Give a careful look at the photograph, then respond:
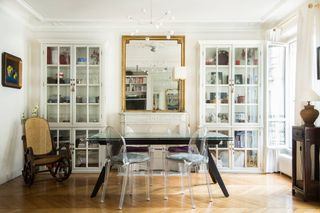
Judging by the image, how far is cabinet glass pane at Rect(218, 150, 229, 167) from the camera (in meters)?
5.32

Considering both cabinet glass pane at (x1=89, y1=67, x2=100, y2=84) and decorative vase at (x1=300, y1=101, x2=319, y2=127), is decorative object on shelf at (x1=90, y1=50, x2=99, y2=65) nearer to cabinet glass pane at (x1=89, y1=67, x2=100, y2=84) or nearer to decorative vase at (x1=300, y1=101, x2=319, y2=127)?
cabinet glass pane at (x1=89, y1=67, x2=100, y2=84)

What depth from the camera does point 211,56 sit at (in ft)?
17.8

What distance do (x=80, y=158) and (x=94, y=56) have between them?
1.83 metres

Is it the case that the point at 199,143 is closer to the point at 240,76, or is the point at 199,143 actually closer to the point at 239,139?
the point at 239,139

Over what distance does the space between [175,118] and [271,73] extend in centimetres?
183

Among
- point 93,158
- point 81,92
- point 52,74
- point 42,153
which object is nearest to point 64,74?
point 52,74

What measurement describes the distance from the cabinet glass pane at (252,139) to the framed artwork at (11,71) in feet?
13.1

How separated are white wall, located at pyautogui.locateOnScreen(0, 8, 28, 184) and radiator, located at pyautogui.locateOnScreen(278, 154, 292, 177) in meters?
4.39

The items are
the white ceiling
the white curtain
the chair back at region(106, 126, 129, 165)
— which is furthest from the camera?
the white ceiling

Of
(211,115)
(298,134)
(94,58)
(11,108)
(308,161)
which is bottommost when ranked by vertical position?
(308,161)

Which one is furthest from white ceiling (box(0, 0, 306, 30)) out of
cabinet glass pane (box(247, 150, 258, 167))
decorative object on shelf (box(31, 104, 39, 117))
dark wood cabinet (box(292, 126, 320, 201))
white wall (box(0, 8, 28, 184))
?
cabinet glass pane (box(247, 150, 258, 167))

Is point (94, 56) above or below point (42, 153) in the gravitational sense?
above

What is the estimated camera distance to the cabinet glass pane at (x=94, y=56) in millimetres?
5418

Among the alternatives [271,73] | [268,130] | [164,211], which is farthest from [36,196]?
[271,73]
